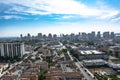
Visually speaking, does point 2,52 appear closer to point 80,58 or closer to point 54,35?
point 80,58

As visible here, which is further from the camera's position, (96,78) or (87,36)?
(87,36)

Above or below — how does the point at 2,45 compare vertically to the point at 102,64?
above

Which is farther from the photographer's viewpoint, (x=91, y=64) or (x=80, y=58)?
(x=80, y=58)

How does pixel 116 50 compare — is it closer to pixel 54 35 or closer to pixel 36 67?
pixel 36 67

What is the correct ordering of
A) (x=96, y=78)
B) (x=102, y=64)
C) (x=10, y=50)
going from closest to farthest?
(x=96, y=78) → (x=102, y=64) → (x=10, y=50)

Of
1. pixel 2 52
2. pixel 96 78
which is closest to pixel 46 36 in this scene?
pixel 2 52

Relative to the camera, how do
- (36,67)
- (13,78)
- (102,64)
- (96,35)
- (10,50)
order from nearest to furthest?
1. (13,78)
2. (36,67)
3. (102,64)
4. (10,50)
5. (96,35)

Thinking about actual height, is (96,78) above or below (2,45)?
below

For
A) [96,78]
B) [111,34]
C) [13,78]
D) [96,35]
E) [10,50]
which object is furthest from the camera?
[96,35]

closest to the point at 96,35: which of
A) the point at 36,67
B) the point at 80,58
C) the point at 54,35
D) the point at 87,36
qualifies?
the point at 87,36
